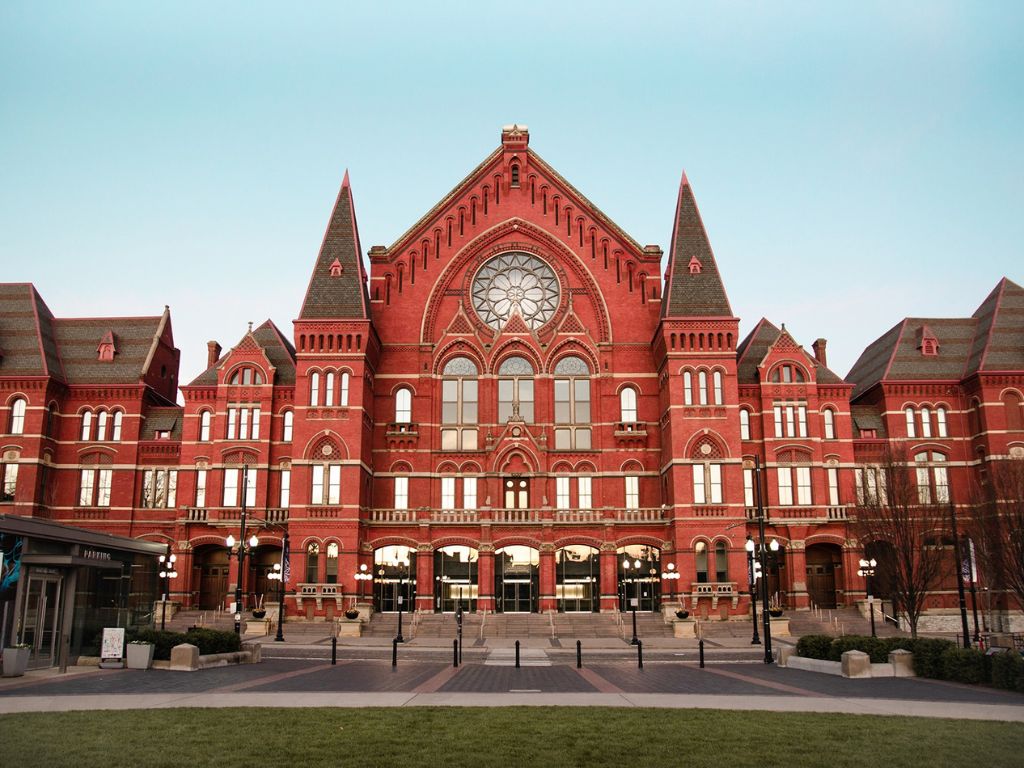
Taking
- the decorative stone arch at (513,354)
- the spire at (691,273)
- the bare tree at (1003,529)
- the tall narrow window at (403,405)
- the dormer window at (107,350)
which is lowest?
the bare tree at (1003,529)

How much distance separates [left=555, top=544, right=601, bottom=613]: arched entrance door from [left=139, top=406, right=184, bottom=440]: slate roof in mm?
28360

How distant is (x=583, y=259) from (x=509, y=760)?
178ft

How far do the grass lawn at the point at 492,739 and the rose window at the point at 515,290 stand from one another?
159 ft

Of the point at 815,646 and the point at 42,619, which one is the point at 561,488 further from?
the point at 42,619

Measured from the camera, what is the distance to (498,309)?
2623 inches

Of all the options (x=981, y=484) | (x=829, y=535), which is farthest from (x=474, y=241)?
(x=981, y=484)

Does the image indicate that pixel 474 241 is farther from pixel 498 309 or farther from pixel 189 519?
pixel 189 519

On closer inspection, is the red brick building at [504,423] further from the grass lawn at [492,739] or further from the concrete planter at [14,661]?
the grass lawn at [492,739]

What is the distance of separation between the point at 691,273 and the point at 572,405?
12241mm

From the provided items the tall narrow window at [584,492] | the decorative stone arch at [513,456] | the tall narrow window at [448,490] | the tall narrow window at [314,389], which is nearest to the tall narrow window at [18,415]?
the tall narrow window at [314,389]

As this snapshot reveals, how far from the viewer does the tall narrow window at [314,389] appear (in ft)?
199

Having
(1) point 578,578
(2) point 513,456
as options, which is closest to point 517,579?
(1) point 578,578

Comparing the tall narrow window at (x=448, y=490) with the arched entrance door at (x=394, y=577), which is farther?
the tall narrow window at (x=448, y=490)

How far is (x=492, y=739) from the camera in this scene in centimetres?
1605
